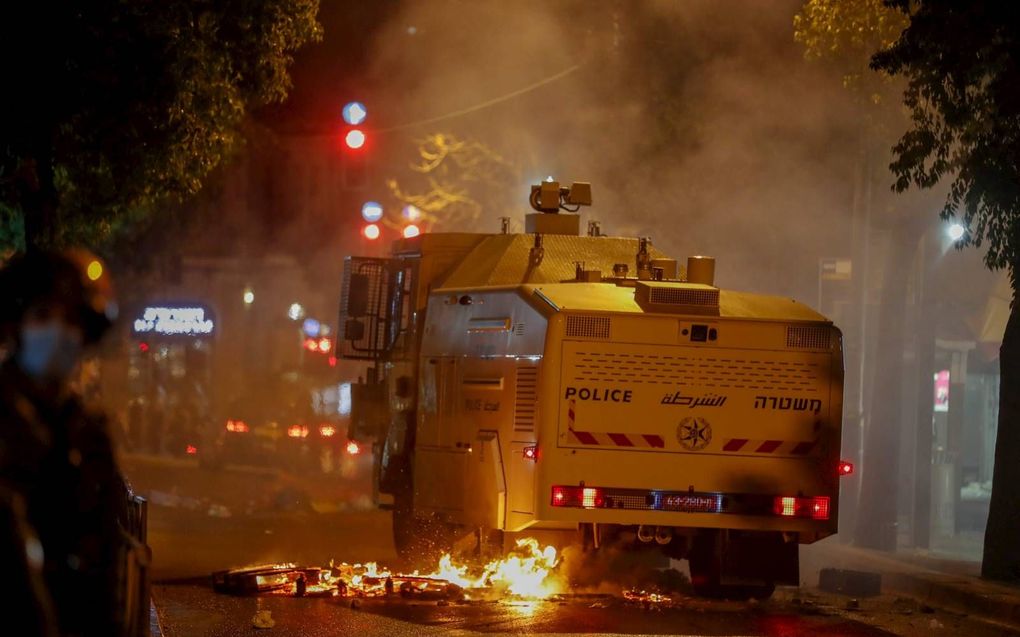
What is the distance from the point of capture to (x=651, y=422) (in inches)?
390

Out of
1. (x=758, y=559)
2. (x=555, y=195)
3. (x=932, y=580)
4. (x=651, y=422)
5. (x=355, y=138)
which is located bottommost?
(x=932, y=580)

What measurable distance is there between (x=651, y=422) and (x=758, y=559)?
1287 mm

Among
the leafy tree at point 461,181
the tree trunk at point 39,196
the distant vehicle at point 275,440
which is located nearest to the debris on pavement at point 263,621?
the tree trunk at point 39,196

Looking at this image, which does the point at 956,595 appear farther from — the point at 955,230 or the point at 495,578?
the point at 955,230

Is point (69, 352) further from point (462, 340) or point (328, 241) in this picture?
point (328, 241)

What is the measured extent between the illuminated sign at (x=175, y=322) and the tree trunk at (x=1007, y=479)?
24926 mm

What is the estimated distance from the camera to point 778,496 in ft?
33.2

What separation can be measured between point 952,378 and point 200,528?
1298 centimetres

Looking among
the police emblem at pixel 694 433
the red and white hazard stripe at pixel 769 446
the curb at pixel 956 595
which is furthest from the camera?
the curb at pixel 956 595

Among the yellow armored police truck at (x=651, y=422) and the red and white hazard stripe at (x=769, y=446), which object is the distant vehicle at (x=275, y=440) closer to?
the yellow armored police truck at (x=651, y=422)

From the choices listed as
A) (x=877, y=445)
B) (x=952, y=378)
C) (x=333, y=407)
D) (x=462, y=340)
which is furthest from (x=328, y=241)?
(x=462, y=340)

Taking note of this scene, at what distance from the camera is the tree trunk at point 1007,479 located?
12.5 m

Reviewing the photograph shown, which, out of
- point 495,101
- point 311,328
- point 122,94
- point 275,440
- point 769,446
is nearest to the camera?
point 769,446

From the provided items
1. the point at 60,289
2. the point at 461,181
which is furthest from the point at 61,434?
the point at 461,181
